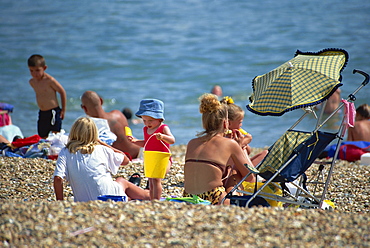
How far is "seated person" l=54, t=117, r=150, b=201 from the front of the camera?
426 cm

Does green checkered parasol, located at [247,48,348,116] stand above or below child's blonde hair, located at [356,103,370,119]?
above

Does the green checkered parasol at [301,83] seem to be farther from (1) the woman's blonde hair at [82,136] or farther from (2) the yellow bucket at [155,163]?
(1) the woman's blonde hair at [82,136]

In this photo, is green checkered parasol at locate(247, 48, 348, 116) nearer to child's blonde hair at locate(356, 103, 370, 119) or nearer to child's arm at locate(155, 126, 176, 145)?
child's arm at locate(155, 126, 176, 145)

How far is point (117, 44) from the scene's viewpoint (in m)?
22.7

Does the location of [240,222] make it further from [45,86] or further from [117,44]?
[117,44]

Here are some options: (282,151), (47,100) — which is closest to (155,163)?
(282,151)

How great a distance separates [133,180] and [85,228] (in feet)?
8.09

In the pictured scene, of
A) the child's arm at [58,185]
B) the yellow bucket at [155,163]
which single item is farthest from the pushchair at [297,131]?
the child's arm at [58,185]

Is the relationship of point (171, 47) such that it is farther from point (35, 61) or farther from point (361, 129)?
point (361, 129)

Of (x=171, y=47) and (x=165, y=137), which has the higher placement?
(x=171, y=47)

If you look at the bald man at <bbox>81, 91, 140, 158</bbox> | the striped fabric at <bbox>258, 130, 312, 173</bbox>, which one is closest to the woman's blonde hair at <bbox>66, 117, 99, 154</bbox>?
the striped fabric at <bbox>258, 130, 312, 173</bbox>

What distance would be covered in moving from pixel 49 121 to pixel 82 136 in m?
4.41

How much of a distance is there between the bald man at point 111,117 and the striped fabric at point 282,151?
361 centimetres

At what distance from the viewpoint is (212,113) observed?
14.5 ft
